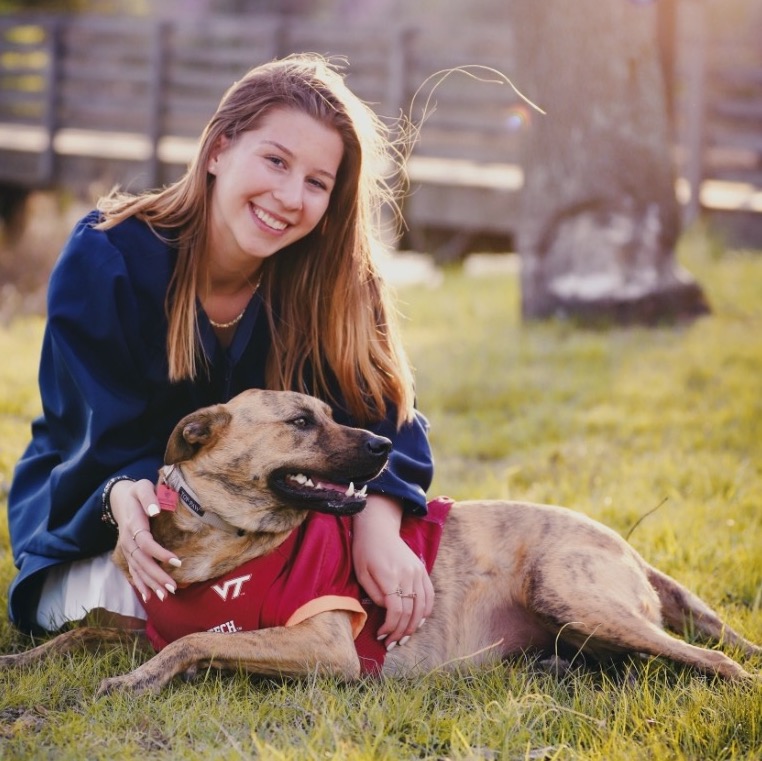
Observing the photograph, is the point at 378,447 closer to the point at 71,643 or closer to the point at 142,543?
the point at 142,543

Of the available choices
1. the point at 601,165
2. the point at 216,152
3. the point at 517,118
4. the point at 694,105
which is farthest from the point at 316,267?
the point at 694,105


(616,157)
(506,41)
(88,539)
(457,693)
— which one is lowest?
(457,693)

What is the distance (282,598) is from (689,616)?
1.46 m

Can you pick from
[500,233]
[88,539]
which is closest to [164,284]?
[88,539]

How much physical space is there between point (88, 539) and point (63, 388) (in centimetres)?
54

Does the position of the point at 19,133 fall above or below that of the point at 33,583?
above

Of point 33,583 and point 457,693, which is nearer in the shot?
point 457,693

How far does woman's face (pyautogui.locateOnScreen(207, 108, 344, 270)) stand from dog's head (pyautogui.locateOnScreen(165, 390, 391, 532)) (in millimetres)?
659

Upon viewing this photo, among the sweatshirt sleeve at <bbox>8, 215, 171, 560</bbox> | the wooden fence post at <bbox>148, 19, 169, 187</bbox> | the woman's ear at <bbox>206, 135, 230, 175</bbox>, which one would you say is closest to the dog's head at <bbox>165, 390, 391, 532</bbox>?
the sweatshirt sleeve at <bbox>8, 215, 171, 560</bbox>

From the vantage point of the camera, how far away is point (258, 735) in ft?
8.91

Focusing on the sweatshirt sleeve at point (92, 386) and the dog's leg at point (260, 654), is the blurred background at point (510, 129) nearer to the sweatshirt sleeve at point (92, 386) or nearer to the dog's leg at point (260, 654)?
the sweatshirt sleeve at point (92, 386)

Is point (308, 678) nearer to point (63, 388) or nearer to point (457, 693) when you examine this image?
point (457, 693)

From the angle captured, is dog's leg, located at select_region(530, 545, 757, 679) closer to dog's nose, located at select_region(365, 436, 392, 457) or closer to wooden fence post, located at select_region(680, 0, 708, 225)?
dog's nose, located at select_region(365, 436, 392, 457)

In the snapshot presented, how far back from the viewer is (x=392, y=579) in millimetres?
3279
